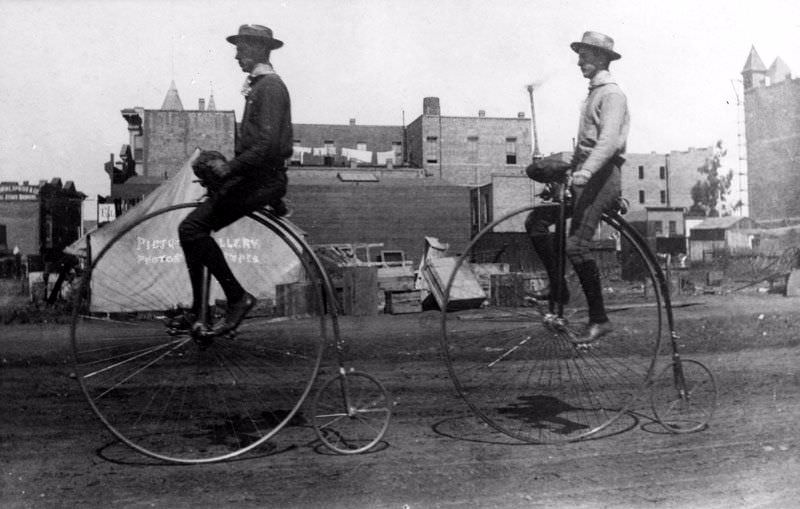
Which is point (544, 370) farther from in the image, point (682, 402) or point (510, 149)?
point (510, 149)

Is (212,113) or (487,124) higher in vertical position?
(487,124)

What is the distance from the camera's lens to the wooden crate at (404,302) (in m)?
18.2

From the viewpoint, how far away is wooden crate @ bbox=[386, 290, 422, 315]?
18.2m

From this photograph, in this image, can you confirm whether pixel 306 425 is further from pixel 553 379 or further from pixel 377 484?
pixel 553 379

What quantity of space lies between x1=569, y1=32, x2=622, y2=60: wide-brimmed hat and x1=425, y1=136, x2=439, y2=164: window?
56.2 metres

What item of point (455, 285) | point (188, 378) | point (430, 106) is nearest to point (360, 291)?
point (455, 285)

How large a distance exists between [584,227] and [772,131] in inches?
318

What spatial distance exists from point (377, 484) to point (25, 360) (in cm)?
715

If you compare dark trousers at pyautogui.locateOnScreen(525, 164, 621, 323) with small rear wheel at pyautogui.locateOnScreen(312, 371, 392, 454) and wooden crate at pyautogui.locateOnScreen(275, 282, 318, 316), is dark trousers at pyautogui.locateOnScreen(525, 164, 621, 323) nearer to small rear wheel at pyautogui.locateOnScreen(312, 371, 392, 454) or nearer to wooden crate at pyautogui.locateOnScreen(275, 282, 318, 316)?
small rear wheel at pyautogui.locateOnScreen(312, 371, 392, 454)


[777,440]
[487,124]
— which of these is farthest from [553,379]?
[487,124]

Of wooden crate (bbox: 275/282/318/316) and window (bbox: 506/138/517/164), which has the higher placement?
window (bbox: 506/138/517/164)

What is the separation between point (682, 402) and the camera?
5402 millimetres

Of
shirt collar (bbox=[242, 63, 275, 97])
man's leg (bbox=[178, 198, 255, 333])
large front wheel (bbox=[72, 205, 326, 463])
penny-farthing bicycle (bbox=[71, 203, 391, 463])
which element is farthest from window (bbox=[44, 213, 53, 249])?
shirt collar (bbox=[242, 63, 275, 97])

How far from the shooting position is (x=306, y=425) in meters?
5.00
